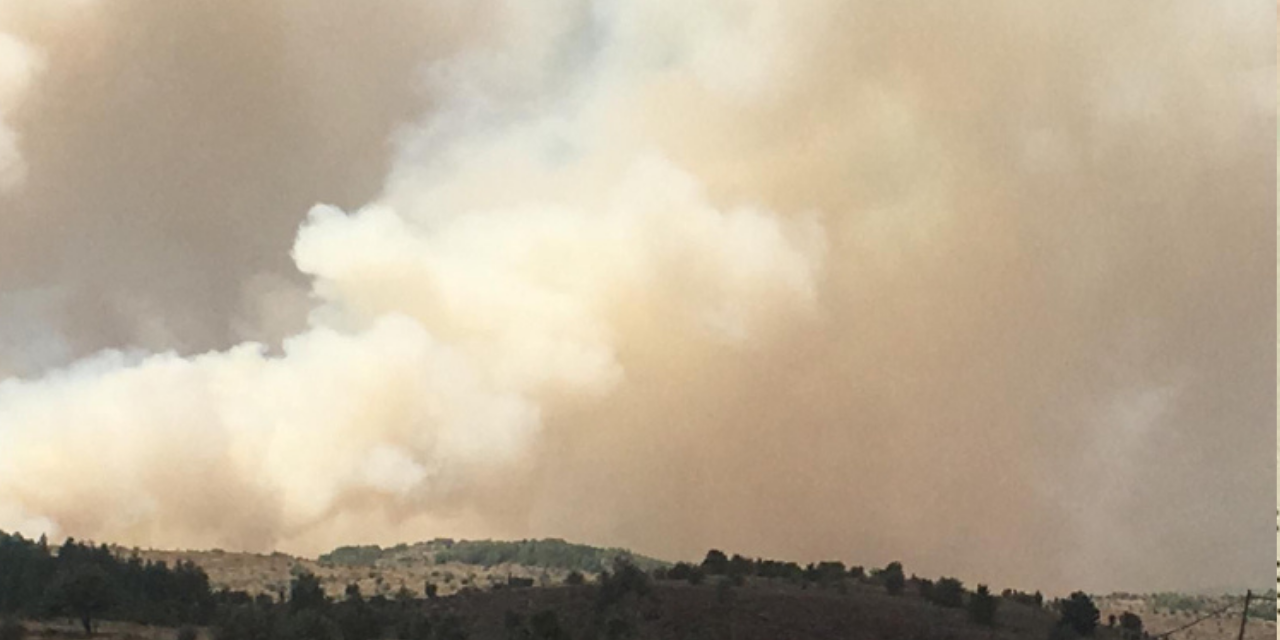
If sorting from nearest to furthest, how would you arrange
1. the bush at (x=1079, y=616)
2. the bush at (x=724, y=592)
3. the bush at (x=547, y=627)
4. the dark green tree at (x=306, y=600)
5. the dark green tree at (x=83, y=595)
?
the bush at (x=547, y=627)
the dark green tree at (x=83, y=595)
the bush at (x=724, y=592)
the dark green tree at (x=306, y=600)
the bush at (x=1079, y=616)

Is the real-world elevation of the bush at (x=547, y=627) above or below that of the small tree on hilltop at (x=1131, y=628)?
below

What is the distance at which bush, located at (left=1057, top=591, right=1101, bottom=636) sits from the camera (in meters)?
75.8

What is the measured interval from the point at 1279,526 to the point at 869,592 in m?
53.3

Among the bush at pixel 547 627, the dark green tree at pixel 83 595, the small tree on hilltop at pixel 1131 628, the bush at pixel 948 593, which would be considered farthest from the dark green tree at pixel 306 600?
the small tree on hilltop at pixel 1131 628

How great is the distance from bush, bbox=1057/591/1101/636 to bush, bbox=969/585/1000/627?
4944 mm

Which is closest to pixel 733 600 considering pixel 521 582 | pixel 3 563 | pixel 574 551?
pixel 521 582

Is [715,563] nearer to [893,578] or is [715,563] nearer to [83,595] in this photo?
[893,578]

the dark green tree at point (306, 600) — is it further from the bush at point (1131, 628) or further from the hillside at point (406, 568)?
the bush at point (1131, 628)

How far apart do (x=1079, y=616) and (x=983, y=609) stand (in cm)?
777

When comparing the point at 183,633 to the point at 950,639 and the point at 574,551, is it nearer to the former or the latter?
the point at 950,639

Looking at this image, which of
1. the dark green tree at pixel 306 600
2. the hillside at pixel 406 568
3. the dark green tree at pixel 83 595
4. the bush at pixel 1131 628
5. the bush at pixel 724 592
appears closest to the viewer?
the dark green tree at pixel 83 595

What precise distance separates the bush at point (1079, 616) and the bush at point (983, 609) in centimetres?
494

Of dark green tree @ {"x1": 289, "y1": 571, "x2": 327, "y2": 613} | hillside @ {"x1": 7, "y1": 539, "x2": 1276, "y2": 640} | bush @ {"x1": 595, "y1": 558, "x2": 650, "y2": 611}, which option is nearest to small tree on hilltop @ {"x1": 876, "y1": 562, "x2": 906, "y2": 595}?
hillside @ {"x1": 7, "y1": 539, "x2": 1276, "y2": 640}

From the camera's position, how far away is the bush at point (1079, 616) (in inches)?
2982
